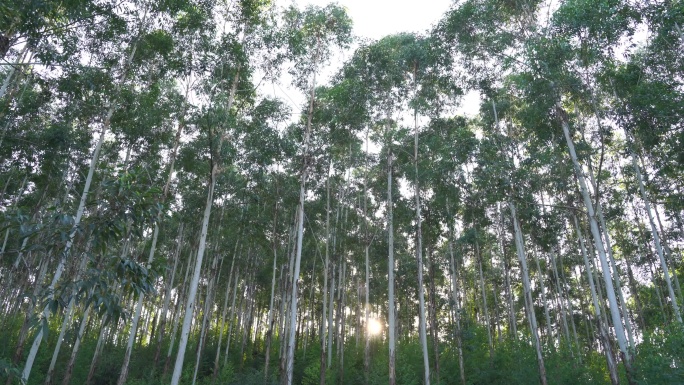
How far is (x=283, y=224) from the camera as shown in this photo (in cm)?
1955

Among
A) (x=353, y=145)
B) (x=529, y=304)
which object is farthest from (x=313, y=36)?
(x=529, y=304)

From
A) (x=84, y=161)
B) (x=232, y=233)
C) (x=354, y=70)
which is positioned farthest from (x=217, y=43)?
(x=232, y=233)

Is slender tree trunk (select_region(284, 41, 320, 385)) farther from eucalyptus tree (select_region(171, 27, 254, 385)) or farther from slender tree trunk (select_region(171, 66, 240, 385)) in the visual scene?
slender tree trunk (select_region(171, 66, 240, 385))

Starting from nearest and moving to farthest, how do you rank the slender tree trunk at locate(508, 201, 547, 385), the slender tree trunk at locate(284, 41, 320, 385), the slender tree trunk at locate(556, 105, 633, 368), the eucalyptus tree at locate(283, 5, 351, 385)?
the slender tree trunk at locate(556, 105, 633, 368) → the slender tree trunk at locate(284, 41, 320, 385) → the slender tree trunk at locate(508, 201, 547, 385) → the eucalyptus tree at locate(283, 5, 351, 385)

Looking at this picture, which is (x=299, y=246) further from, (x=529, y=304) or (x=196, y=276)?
(x=529, y=304)

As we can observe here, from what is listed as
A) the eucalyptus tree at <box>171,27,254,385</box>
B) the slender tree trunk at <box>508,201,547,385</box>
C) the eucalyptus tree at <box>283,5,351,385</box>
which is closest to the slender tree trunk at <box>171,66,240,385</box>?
the eucalyptus tree at <box>171,27,254,385</box>

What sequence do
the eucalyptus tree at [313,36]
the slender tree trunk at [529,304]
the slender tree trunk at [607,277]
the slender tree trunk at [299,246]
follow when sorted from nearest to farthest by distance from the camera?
the slender tree trunk at [607,277]
the slender tree trunk at [299,246]
the slender tree trunk at [529,304]
the eucalyptus tree at [313,36]

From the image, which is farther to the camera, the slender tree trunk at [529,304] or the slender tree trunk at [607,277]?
the slender tree trunk at [529,304]

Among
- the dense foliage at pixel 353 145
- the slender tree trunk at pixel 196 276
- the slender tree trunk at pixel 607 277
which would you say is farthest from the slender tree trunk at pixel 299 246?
the slender tree trunk at pixel 607 277

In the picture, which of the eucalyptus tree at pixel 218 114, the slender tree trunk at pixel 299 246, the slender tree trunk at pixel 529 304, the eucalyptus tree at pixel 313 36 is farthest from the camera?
the eucalyptus tree at pixel 313 36

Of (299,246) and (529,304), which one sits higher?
(299,246)

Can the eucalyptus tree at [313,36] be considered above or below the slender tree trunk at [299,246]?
above

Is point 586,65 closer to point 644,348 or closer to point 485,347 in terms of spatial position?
point 644,348

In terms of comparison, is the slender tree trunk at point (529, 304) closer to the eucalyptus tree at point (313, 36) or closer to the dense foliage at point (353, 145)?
the dense foliage at point (353, 145)
